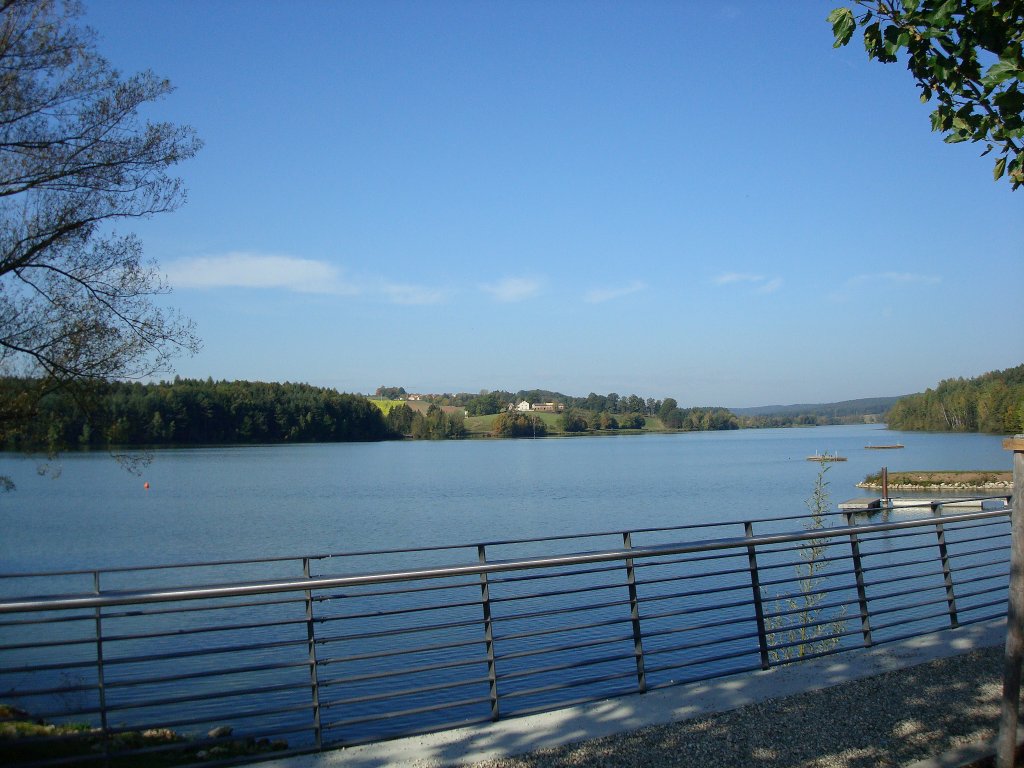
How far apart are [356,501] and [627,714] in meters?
46.5

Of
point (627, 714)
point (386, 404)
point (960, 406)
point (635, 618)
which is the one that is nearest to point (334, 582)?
point (627, 714)

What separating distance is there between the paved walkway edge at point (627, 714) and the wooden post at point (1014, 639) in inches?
16.6

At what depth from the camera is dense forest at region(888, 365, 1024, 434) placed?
6777 centimetres

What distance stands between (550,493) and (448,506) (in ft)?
33.5

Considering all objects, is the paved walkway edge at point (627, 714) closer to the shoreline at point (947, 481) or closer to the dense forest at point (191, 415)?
the dense forest at point (191, 415)

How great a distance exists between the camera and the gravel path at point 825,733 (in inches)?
203

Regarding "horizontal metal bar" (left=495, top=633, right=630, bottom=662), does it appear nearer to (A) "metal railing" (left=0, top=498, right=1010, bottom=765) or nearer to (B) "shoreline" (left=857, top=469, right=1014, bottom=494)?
(A) "metal railing" (left=0, top=498, right=1010, bottom=765)

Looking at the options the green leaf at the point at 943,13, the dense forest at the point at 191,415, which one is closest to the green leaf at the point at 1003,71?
the green leaf at the point at 943,13

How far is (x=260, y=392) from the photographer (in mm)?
99875

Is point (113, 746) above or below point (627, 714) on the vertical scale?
below

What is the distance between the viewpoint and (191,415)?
7588cm

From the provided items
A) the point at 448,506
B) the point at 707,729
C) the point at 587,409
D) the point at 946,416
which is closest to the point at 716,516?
the point at 448,506

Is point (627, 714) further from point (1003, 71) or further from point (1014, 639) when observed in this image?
point (1003, 71)

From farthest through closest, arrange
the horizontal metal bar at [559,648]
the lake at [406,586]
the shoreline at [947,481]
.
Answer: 1. the shoreline at [947,481]
2. the lake at [406,586]
3. the horizontal metal bar at [559,648]
